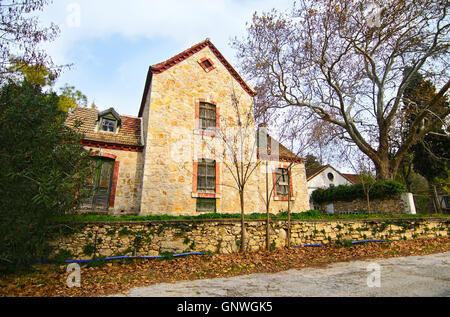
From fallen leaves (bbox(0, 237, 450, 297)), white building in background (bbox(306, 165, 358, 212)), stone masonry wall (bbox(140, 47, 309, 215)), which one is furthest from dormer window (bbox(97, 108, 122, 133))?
white building in background (bbox(306, 165, 358, 212))

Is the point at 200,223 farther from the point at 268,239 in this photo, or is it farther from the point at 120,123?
the point at 120,123

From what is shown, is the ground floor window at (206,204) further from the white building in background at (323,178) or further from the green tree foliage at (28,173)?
the white building in background at (323,178)

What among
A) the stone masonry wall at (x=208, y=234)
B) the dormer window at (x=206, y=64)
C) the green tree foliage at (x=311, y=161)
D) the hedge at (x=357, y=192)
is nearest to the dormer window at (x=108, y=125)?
the dormer window at (x=206, y=64)

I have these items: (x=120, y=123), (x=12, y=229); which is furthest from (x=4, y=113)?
(x=120, y=123)

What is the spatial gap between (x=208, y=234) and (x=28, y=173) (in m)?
5.31

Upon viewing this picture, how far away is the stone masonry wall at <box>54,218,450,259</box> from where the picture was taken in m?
6.94

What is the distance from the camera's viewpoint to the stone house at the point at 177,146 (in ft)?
36.2

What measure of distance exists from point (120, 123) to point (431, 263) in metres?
14.2

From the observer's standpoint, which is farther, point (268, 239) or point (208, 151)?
point (208, 151)

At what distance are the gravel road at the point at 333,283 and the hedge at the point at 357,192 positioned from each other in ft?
25.8

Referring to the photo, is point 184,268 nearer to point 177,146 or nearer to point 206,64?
point 177,146

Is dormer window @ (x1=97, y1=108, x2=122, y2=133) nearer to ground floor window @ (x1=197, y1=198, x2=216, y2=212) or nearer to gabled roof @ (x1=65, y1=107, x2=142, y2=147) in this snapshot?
gabled roof @ (x1=65, y1=107, x2=142, y2=147)

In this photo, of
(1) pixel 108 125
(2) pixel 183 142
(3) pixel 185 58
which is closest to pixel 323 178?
(2) pixel 183 142

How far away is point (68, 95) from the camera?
23.9 metres
